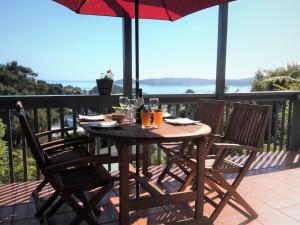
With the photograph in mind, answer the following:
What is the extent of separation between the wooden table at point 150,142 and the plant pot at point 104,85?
3.86 ft

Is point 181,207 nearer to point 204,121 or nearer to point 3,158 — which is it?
point 204,121

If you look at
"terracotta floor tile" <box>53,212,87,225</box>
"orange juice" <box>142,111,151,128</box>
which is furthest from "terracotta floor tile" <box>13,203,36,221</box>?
"orange juice" <box>142,111,151,128</box>

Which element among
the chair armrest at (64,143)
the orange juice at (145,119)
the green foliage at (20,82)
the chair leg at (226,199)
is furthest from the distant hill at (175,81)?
the chair leg at (226,199)

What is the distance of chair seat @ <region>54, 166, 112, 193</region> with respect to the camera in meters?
2.05

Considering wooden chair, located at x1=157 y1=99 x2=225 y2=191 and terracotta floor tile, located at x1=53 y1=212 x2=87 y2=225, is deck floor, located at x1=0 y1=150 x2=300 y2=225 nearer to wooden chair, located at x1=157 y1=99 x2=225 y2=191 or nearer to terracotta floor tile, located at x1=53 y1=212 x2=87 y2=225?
terracotta floor tile, located at x1=53 y1=212 x2=87 y2=225

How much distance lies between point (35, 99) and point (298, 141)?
4190 mm

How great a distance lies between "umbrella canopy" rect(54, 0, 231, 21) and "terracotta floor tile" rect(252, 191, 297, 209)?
6.69ft

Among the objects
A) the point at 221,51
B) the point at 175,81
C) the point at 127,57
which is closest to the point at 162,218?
the point at 127,57

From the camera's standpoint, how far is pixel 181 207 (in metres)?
2.79

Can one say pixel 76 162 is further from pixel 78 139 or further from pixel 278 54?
pixel 278 54

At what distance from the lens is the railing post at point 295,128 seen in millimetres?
4707

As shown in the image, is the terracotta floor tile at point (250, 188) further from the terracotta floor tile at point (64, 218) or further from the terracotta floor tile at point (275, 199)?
the terracotta floor tile at point (64, 218)

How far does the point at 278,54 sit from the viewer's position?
18.0m

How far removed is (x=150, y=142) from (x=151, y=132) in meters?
Answer: 0.15
